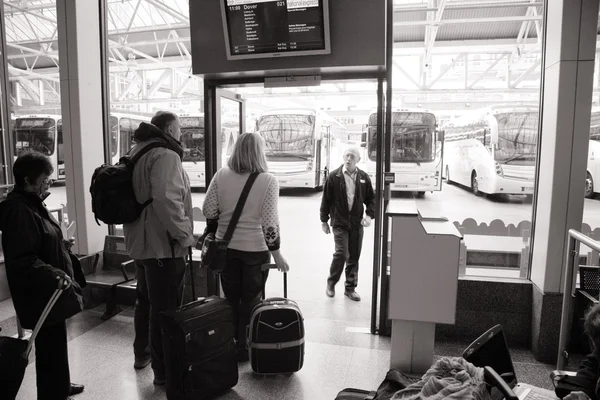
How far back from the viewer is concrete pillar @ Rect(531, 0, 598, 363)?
2.99 metres

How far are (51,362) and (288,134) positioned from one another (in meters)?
9.46

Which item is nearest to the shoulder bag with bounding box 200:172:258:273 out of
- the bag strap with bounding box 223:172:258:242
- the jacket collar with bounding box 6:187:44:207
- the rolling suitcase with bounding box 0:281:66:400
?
the bag strap with bounding box 223:172:258:242

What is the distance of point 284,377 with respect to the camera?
2.94 meters

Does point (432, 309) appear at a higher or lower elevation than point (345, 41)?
lower

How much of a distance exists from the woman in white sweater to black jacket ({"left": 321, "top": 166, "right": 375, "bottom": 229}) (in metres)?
1.68

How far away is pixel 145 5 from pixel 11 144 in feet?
11.6

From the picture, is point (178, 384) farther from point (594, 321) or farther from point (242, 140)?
point (594, 321)

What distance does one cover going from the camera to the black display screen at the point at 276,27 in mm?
3166

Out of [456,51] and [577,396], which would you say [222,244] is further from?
[456,51]

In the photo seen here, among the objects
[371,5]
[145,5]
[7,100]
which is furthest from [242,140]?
[145,5]

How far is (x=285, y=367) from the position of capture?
2867 mm

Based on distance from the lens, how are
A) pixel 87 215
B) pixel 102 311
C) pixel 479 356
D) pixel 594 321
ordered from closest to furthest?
pixel 594 321 → pixel 479 356 → pixel 102 311 → pixel 87 215

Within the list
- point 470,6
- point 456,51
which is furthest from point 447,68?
point 470,6

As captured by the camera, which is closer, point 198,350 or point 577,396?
point 577,396
